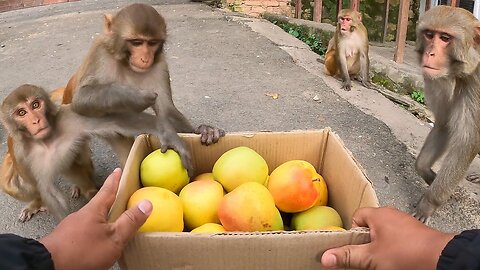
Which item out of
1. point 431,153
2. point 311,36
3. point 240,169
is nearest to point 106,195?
point 240,169

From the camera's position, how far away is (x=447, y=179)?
3.04m

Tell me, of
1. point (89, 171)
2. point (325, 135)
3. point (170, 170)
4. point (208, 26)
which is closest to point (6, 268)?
point (170, 170)

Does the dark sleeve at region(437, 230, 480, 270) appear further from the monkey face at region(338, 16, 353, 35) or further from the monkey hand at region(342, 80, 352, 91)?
the monkey face at region(338, 16, 353, 35)

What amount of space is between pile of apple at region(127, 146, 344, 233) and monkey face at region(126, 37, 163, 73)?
76 cm

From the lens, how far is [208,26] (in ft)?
25.2

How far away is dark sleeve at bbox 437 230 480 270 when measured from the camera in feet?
4.09

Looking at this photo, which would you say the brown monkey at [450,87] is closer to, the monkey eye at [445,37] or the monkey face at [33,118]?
the monkey eye at [445,37]

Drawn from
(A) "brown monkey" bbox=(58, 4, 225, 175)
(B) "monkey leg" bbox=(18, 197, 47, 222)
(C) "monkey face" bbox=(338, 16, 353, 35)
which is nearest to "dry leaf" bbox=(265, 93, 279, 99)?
(C) "monkey face" bbox=(338, 16, 353, 35)

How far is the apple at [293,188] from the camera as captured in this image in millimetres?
1906

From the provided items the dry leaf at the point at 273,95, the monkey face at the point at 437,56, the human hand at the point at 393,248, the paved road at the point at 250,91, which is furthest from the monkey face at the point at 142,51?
the dry leaf at the point at 273,95

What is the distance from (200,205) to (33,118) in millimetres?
1221

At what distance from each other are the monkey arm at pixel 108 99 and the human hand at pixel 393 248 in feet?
5.01

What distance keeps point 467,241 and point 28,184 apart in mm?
2410

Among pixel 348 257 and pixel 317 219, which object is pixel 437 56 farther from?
pixel 348 257
